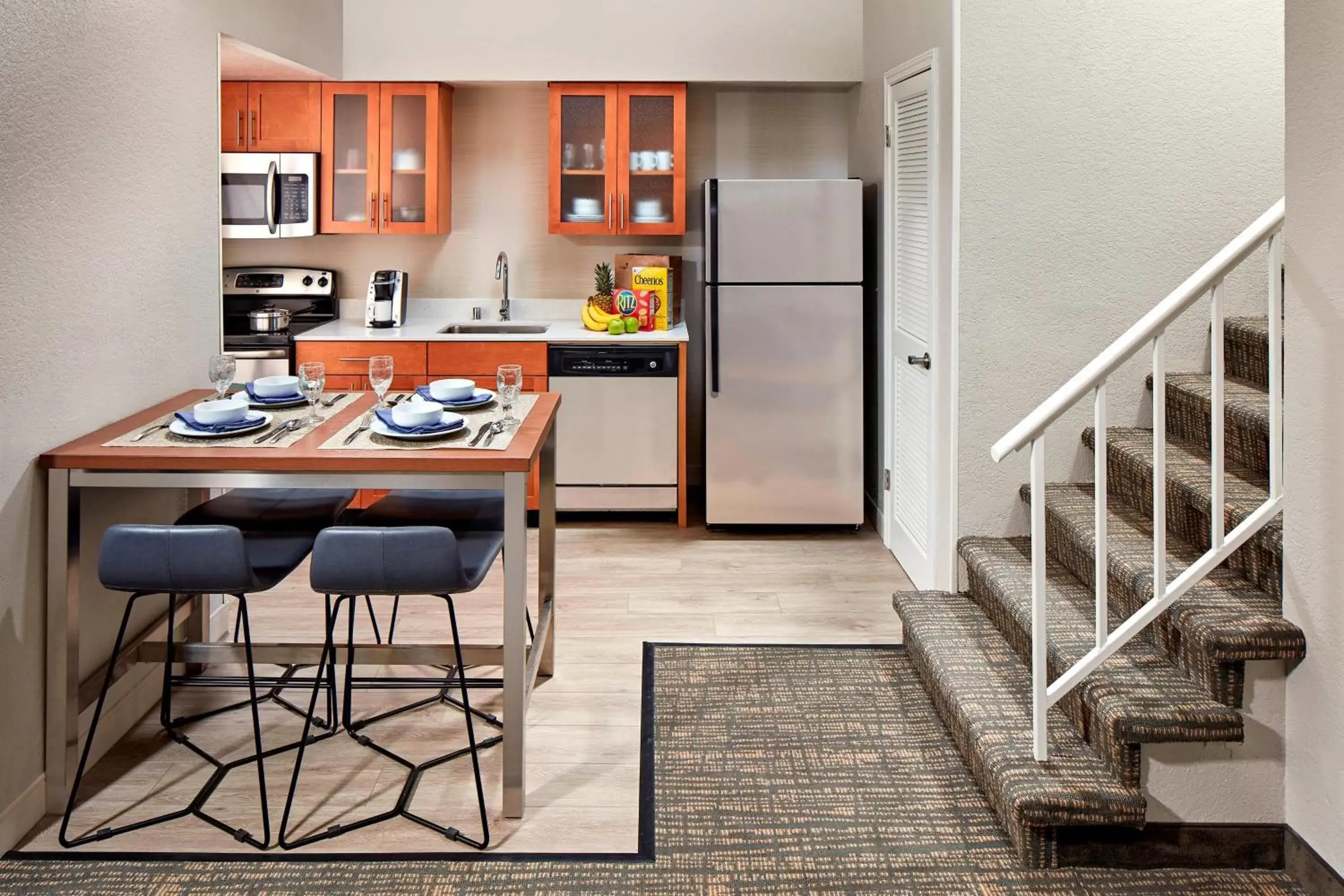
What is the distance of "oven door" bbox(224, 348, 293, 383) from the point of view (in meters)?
5.35

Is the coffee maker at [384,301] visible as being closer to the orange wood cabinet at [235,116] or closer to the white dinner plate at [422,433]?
the orange wood cabinet at [235,116]

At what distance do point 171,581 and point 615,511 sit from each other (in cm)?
316

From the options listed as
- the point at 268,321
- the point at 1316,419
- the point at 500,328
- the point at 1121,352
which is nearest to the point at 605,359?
the point at 500,328

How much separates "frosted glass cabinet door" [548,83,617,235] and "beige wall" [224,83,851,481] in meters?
0.39

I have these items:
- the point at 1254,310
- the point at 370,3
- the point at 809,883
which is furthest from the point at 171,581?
the point at 370,3

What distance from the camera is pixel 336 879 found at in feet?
8.20

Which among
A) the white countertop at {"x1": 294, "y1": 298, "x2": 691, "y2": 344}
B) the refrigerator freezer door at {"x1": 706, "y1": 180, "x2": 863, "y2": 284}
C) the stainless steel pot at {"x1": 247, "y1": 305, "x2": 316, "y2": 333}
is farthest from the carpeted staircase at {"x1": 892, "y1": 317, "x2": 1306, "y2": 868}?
the stainless steel pot at {"x1": 247, "y1": 305, "x2": 316, "y2": 333}

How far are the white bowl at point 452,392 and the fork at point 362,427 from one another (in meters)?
0.19

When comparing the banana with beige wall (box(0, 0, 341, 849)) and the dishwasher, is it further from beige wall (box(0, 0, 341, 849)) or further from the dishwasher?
beige wall (box(0, 0, 341, 849))

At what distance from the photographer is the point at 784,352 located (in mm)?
5324

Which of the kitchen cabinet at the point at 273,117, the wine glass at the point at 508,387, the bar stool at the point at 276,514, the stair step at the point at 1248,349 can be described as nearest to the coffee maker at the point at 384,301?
the kitchen cabinet at the point at 273,117

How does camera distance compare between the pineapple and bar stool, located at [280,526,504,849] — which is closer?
bar stool, located at [280,526,504,849]

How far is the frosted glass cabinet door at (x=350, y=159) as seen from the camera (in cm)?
556

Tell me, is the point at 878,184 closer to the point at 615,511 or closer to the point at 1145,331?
the point at 615,511
